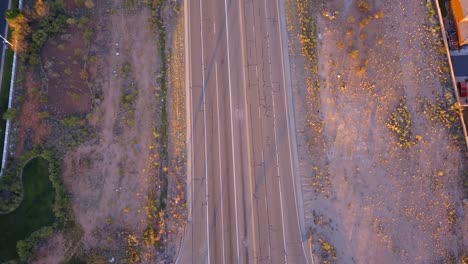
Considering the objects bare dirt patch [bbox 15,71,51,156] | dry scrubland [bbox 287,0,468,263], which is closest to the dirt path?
bare dirt patch [bbox 15,71,51,156]

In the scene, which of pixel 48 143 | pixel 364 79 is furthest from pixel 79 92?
pixel 364 79

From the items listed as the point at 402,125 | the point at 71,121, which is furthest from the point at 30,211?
the point at 402,125

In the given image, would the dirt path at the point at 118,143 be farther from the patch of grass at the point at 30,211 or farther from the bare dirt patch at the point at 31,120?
the bare dirt patch at the point at 31,120

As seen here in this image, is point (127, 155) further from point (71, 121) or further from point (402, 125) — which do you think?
point (402, 125)

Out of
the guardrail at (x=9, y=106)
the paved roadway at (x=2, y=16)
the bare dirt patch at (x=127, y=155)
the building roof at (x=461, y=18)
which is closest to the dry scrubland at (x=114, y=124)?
the bare dirt patch at (x=127, y=155)

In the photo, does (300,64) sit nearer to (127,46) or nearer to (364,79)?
(364,79)

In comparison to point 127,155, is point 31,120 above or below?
above
